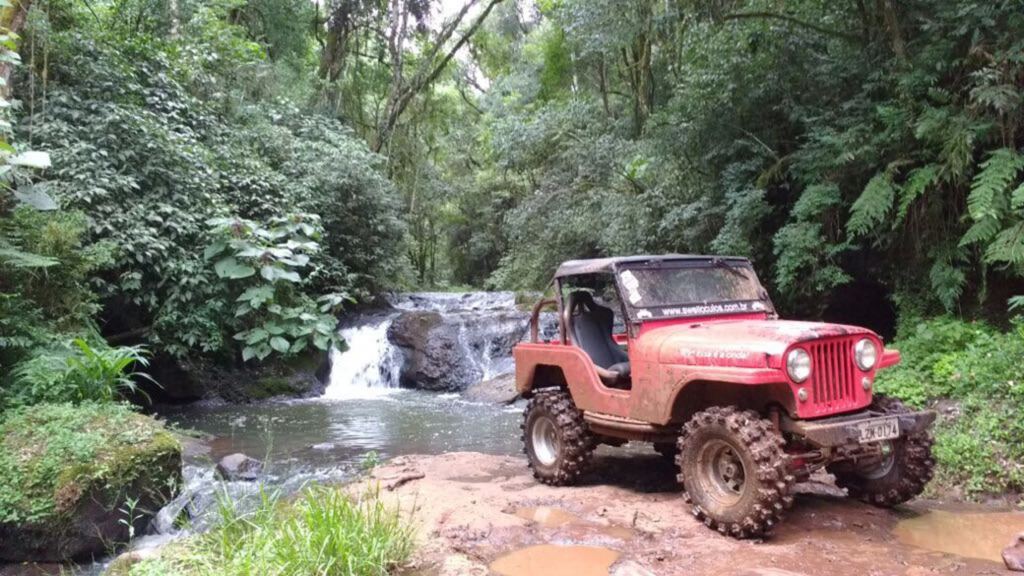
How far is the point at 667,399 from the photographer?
4.75 meters

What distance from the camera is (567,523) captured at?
15.4 ft

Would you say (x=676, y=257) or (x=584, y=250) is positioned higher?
(x=584, y=250)

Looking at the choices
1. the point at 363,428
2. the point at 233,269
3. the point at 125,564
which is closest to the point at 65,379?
the point at 233,269

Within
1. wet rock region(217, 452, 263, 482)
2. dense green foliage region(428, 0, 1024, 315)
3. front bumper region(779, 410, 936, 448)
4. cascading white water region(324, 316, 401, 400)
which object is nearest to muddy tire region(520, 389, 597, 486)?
front bumper region(779, 410, 936, 448)

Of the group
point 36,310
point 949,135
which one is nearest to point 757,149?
point 949,135

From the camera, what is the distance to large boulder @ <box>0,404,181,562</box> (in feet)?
17.6

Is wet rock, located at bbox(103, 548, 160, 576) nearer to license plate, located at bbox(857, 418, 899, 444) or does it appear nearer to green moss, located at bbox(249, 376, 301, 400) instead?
license plate, located at bbox(857, 418, 899, 444)

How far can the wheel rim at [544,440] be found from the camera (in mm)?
5945

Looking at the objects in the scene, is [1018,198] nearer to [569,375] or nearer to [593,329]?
[593,329]

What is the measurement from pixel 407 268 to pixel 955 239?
14.8m

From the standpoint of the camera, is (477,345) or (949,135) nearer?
(949,135)

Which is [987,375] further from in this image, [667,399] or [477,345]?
[477,345]

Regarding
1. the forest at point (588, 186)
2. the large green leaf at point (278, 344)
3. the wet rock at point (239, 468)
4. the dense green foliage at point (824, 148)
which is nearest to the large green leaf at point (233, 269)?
the forest at point (588, 186)

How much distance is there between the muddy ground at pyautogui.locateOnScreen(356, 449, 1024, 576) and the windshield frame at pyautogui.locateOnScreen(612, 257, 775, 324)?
1464 millimetres
